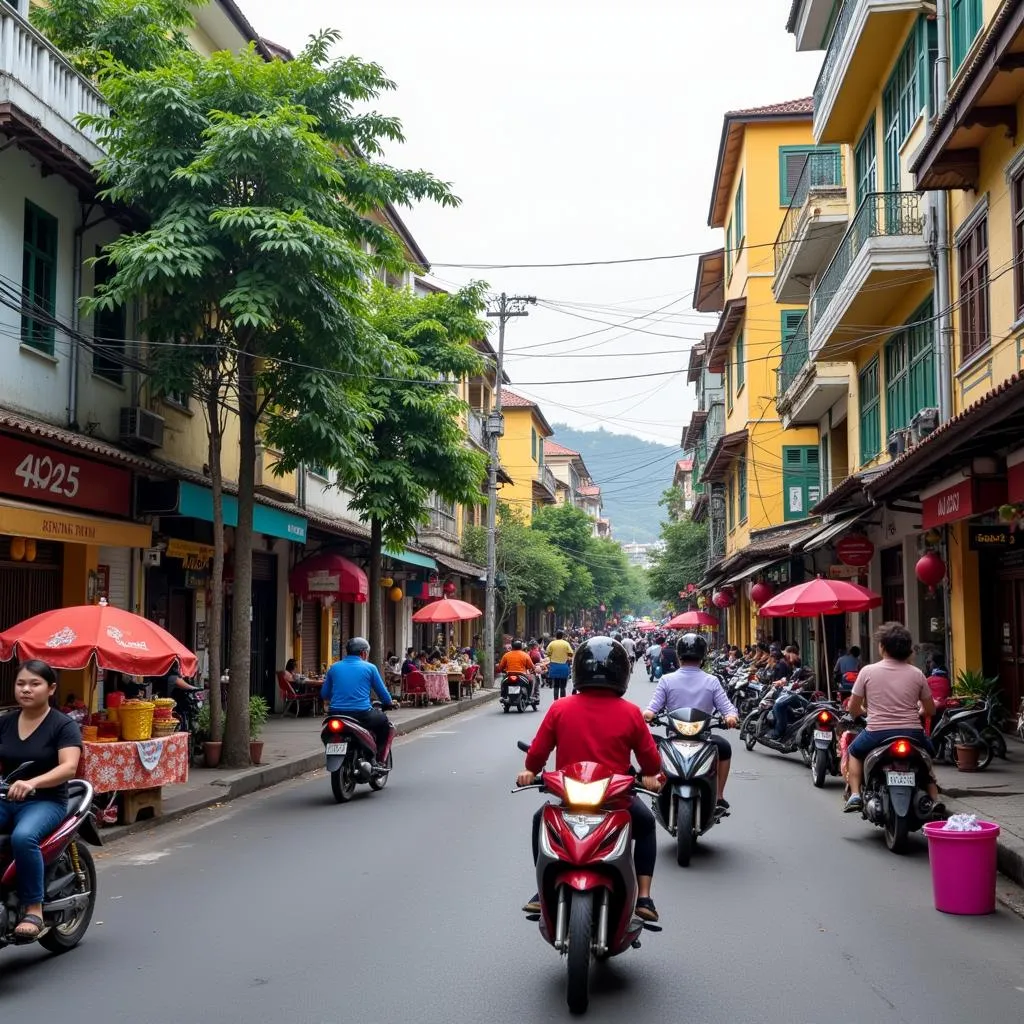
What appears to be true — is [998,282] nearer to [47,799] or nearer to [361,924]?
[361,924]

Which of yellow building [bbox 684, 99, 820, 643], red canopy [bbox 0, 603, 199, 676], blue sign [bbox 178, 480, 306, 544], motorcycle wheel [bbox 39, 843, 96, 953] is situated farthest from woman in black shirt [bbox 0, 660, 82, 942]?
yellow building [bbox 684, 99, 820, 643]

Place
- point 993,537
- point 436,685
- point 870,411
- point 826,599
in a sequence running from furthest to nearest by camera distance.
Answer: point 436,685 < point 870,411 < point 826,599 < point 993,537

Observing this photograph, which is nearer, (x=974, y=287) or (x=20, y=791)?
(x=20, y=791)

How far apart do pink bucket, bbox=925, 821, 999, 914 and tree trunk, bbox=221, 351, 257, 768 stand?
962 centimetres

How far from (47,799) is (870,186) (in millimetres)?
19416

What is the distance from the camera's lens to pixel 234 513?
1825cm

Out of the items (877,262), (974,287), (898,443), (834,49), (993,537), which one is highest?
(834,49)

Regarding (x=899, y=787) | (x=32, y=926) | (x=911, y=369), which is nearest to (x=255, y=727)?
(x=899, y=787)

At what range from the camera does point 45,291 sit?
14.6 m

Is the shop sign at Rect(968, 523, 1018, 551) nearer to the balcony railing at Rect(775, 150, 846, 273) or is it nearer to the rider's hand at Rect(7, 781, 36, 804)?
the balcony railing at Rect(775, 150, 846, 273)

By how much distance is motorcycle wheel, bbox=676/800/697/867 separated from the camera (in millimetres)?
9258

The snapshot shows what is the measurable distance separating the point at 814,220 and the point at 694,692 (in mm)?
17379

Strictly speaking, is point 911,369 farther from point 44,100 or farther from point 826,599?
point 44,100

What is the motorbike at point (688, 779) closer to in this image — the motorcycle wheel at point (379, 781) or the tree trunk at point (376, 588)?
the motorcycle wheel at point (379, 781)
